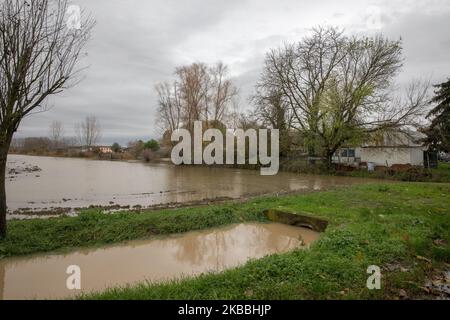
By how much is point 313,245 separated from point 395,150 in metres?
25.8

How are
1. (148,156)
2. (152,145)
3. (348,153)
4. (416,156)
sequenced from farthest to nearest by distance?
(152,145)
(148,156)
(348,153)
(416,156)

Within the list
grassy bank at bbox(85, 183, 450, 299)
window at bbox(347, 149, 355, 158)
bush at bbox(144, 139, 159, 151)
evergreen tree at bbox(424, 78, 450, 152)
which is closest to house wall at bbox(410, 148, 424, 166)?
evergreen tree at bbox(424, 78, 450, 152)

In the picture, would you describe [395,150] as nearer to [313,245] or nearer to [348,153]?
[348,153]

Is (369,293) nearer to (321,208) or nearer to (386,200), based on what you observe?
(321,208)

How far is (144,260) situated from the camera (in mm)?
5516

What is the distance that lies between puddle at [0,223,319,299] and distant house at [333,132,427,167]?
2002 cm

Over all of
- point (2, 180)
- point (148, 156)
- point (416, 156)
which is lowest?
point (2, 180)

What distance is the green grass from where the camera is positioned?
337 centimetres

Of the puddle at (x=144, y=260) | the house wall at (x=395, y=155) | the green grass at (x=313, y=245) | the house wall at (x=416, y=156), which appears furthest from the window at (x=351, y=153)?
the puddle at (x=144, y=260)

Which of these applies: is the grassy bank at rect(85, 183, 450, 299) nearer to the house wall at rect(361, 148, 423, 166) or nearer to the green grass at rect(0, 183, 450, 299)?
the green grass at rect(0, 183, 450, 299)

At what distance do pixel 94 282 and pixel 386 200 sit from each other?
863 cm

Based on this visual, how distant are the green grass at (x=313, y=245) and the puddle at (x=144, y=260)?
51 centimetres

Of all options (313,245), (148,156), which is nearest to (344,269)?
(313,245)
